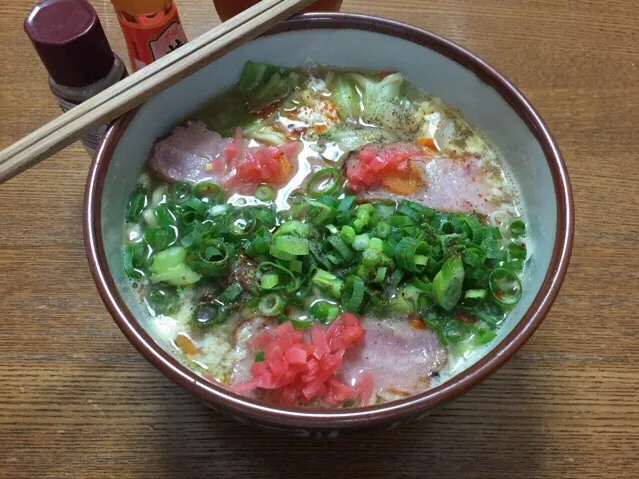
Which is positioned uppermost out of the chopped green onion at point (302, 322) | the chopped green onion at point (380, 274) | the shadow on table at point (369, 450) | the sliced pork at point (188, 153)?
the sliced pork at point (188, 153)

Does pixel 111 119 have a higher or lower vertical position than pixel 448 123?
higher

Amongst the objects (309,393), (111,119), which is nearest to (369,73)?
(111,119)

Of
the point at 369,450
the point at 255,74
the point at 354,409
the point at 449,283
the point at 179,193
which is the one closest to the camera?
the point at 354,409

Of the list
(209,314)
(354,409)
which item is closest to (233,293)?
(209,314)

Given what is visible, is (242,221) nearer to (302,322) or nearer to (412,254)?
(302,322)

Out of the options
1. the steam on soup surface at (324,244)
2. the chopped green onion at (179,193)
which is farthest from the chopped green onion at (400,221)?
the chopped green onion at (179,193)

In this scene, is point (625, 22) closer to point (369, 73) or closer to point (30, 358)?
point (369, 73)

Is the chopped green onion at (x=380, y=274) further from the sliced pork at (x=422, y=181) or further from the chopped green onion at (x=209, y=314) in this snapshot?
the chopped green onion at (x=209, y=314)
